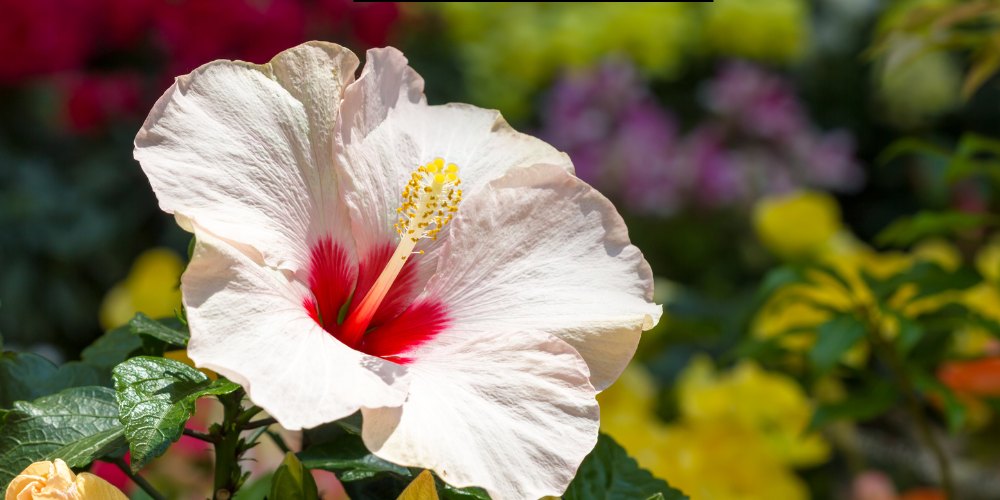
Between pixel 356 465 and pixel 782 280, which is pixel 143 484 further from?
pixel 782 280

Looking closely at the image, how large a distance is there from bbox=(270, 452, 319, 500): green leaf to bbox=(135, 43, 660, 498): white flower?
64 millimetres

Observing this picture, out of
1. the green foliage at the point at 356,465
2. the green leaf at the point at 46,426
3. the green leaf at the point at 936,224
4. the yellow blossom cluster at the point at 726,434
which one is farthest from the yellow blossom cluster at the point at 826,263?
the green leaf at the point at 46,426

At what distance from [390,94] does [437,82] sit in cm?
308

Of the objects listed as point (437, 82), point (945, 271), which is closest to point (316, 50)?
point (945, 271)

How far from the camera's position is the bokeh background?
5.52 ft

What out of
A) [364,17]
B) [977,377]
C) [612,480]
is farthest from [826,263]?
[364,17]

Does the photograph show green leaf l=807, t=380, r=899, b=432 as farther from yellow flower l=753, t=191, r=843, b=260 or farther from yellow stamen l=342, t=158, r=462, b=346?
yellow flower l=753, t=191, r=843, b=260

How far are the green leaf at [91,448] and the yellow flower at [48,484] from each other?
0.5 inches

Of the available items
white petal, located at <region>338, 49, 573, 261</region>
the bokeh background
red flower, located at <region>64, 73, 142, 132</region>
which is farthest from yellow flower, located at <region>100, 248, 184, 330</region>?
white petal, located at <region>338, 49, 573, 261</region>

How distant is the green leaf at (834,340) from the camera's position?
3.55ft

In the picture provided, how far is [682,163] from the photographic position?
3078 millimetres

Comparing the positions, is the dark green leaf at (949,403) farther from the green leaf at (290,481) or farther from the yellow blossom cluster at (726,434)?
the green leaf at (290,481)

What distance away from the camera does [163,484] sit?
1314 millimetres

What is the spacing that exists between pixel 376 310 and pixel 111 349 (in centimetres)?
17
